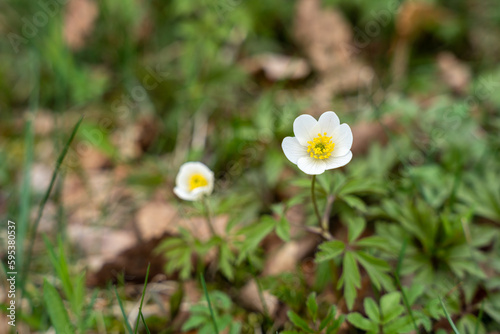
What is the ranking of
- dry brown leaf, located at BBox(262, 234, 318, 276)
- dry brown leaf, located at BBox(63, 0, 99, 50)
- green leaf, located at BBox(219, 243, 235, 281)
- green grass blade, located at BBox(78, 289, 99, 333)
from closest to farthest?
green grass blade, located at BBox(78, 289, 99, 333), green leaf, located at BBox(219, 243, 235, 281), dry brown leaf, located at BBox(262, 234, 318, 276), dry brown leaf, located at BBox(63, 0, 99, 50)

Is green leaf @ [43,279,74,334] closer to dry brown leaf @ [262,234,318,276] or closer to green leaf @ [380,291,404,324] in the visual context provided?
dry brown leaf @ [262,234,318,276]

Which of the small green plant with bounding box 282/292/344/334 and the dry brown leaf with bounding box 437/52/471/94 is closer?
the small green plant with bounding box 282/292/344/334

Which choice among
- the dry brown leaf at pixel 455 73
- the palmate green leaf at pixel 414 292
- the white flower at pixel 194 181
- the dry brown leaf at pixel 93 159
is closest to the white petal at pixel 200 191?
the white flower at pixel 194 181

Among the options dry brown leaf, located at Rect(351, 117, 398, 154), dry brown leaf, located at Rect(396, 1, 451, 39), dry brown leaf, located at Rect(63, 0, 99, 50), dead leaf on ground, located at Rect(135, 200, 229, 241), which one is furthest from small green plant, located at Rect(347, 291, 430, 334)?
dry brown leaf, located at Rect(63, 0, 99, 50)

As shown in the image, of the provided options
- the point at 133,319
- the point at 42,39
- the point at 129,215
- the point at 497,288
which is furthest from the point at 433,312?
the point at 42,39

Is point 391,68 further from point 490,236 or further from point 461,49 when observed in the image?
point 490,236

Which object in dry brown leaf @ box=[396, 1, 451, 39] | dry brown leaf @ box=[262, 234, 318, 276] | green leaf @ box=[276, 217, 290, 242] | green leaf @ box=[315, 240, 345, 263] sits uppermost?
dry brown leaf @ box=[396, 1, 451, 39]
